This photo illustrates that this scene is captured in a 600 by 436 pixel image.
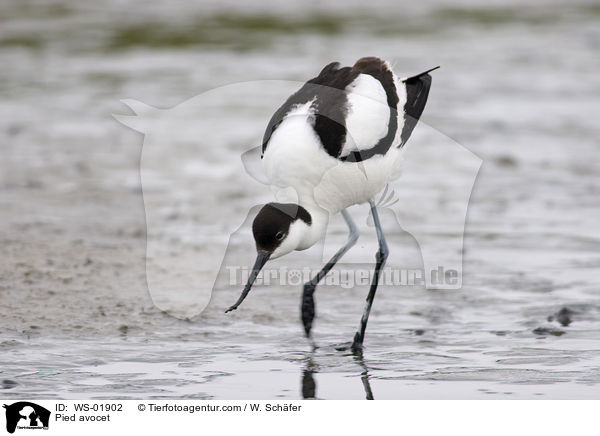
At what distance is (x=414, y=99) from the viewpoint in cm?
598

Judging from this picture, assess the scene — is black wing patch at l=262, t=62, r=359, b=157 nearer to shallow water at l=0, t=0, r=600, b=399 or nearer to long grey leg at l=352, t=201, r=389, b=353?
long grey leg at l=352, t=201, r=389, b=353

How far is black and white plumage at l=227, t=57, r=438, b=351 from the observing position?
16.9ft

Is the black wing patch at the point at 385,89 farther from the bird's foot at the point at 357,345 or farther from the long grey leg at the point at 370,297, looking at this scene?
the bird's foot at the point at 357,345

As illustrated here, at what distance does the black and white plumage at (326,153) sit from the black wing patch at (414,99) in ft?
0.27

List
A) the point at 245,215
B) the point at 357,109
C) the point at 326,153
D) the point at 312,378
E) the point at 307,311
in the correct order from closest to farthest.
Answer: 1. the point at 312,378
2. the point at 326,153
3. the point at 357,109
4. the point at 307,311
5. the point at 245,215

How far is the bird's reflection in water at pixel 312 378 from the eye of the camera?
475cm

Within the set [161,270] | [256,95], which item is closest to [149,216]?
[161,270]

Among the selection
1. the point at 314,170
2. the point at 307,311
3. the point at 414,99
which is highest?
the point at 414,99

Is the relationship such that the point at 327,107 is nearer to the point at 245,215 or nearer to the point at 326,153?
the point at 326,153

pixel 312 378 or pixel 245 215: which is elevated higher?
pixel 245 215
